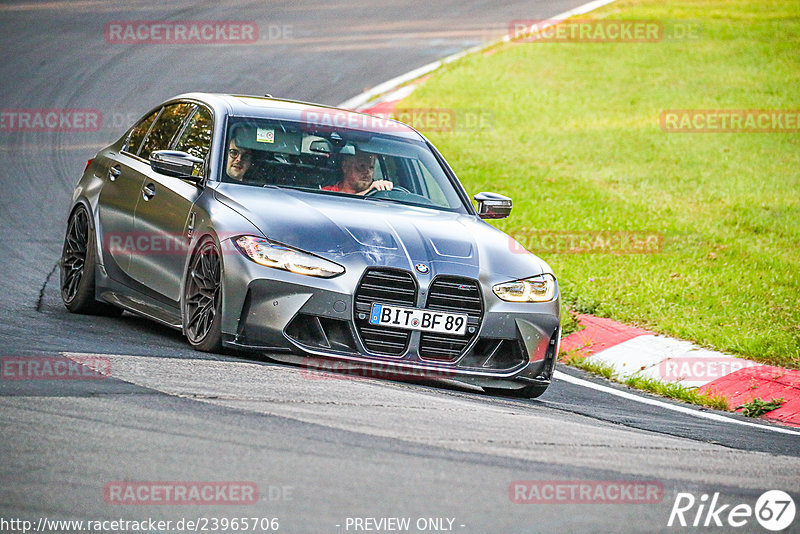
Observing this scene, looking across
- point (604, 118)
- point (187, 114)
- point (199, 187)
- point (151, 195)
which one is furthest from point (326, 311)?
point (604, 118)

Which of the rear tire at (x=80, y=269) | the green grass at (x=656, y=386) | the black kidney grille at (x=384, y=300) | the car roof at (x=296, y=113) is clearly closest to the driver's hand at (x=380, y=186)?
the car roof at (x=296, y=113)

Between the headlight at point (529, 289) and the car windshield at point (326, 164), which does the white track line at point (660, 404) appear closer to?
the headlight at point (529, 289)

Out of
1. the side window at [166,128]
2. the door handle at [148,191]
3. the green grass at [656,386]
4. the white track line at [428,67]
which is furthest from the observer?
the white track line at [428,67]

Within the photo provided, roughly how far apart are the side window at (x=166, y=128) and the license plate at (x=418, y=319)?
8.58 feet

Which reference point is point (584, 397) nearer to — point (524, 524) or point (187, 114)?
point (187, 114)

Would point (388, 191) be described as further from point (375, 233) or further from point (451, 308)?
point (451, 308)

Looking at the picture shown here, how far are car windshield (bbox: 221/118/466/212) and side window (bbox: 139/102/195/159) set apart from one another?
79cm

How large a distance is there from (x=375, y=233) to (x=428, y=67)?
15593 mm

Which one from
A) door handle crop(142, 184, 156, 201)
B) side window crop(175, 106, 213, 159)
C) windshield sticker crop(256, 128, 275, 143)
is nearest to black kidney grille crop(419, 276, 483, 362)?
windshield sticker crop(256, 128, 275, 143)

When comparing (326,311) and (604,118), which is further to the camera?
(604,118)

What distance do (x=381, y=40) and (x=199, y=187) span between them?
1758 centimetres

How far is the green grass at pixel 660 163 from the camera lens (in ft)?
35.6

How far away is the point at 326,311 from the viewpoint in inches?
276

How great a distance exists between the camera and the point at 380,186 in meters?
8.36
